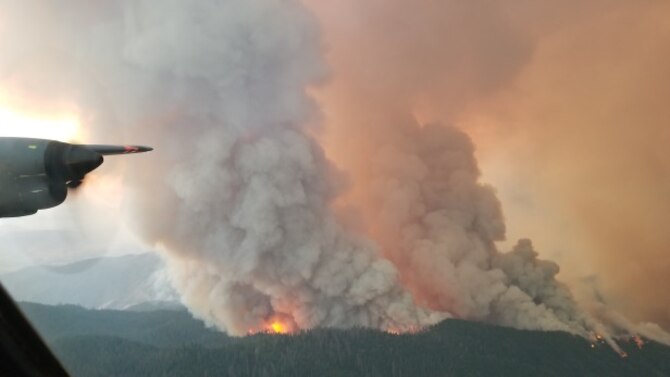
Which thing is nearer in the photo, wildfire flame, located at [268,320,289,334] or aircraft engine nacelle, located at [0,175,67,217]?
aircraft engine nacelle, located at [0,175,67,217]

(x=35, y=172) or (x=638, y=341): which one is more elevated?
(x=638, y=341)

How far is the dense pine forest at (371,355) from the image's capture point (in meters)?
85.9

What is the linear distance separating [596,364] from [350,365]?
67397mm

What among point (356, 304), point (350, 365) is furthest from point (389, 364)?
point (356, 304)

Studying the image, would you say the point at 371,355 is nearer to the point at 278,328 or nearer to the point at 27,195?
the point at 278,328

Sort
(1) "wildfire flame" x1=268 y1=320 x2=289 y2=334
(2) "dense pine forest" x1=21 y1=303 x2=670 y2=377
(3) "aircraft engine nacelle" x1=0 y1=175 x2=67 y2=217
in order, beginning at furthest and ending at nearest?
(2) "dense pine forest" x1=21 y1=303 x2=670 y2=377, (1) "wildfire flame" x1=268 y1=320 x2=289 y2=334, (3) "aircraft engine nacelle" x1=0 y1=175 x2=67 y2=217

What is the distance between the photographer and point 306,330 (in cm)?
8438

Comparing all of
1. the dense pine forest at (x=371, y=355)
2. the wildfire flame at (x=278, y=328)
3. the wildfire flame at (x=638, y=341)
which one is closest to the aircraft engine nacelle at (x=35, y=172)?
the dense pine forest at (x=371, y=355)

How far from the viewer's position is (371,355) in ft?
284

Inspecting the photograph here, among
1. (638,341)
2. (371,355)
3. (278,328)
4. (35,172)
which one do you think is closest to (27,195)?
(35,172)

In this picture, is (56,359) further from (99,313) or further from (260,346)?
(99,313)

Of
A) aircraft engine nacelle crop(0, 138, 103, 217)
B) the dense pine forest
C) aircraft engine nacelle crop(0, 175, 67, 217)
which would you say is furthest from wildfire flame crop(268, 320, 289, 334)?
aircraft engine nacelle crop(0, 175, 67, 217)

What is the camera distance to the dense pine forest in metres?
85.9

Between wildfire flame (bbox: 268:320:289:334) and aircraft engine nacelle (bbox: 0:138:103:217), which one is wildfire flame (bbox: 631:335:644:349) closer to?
wildfire flame (bbox: 268:320:289:334)
